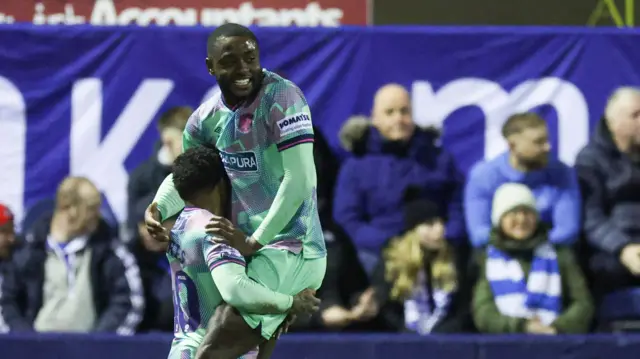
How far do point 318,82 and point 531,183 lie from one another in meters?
1.48

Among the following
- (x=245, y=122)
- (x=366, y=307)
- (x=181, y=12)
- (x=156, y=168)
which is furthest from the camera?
(x=181, y=12)

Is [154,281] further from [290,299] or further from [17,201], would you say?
[290,299]

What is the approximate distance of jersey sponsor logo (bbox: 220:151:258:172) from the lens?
18.9ft

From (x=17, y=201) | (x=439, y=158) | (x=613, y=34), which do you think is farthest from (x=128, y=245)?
(x=613, y=34)

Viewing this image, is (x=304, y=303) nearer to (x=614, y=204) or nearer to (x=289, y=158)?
(x=289, y=158)

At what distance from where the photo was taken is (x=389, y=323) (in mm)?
8391

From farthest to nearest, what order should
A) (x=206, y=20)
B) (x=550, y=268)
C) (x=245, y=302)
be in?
(x=206, y=20), (x=550, y=268), (x=245, y=302)

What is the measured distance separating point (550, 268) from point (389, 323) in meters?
1.02

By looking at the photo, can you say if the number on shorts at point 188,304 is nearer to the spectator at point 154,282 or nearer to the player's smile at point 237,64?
the player's smile at point 237,64

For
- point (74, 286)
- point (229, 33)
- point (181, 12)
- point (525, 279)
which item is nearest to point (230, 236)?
point (229, 33)

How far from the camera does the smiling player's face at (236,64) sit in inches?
218

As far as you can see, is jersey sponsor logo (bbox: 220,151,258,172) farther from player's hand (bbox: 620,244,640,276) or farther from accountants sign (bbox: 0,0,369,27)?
accountants sign (bbox: 0,0,369,27)

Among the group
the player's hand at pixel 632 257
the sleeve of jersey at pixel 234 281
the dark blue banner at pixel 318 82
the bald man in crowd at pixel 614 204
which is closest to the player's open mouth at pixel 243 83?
the sleeve of jersey at pixel 234 281

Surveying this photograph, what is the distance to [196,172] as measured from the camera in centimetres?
576
